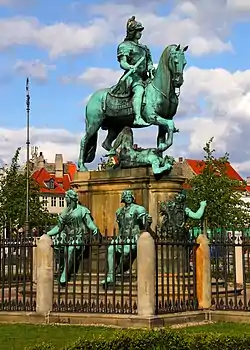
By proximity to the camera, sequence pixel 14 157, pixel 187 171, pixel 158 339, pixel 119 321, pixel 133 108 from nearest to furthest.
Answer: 1. pixel 158 339
2. pixel 119 321
3. pixel 133 108
4. pixel 14 157
5. pixel 187 171

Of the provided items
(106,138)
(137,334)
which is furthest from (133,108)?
(137,334)

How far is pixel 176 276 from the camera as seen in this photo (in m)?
16.2

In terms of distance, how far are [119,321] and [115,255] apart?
2131 mm

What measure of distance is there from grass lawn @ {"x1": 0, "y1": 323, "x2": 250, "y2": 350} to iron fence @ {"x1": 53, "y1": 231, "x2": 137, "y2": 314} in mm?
792

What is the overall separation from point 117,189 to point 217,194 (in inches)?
1144

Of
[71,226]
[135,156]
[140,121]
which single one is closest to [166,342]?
[71,226]

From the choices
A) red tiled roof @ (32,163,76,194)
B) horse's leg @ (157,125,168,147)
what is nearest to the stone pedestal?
horse's leg @ (157,125,168,147)

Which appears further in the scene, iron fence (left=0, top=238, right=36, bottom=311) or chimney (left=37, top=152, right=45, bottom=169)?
chimney (left=37, top=152, right=45, bottom=169)

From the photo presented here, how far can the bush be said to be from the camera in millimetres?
9180

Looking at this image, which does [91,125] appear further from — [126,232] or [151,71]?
[126,232]

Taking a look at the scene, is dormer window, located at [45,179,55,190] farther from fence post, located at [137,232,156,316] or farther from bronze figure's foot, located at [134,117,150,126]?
fence post, located at [137,232,156,316]

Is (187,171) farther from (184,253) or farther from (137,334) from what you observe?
(137,334)

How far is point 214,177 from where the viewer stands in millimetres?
47688

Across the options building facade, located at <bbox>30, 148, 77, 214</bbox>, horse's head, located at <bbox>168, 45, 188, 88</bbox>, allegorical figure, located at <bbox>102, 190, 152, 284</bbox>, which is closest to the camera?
allegorical figure, located at <bbox>102, 190, 152, 284</bbox>
